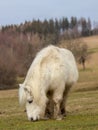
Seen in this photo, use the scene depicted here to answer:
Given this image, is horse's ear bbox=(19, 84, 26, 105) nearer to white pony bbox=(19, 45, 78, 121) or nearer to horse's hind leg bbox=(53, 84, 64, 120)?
white pony bbox=(19, 45, 78, 121)

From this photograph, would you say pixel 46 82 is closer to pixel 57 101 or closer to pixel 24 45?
pixel 57 101

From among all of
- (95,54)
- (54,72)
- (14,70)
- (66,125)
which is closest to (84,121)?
(66,125)

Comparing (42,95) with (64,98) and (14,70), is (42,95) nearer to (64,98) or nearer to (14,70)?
(64,98)

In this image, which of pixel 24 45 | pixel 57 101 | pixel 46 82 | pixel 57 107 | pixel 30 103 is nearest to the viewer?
pixel 30 103

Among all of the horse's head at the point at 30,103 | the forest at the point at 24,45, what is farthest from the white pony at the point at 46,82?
the forest at the point at 24,45

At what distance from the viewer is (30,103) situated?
12.8 metres

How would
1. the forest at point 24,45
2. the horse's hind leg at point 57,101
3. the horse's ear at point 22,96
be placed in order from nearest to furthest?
the horse's ear at point 22,96, the horse's hind leg at point 57,101, the forest at point 24,45

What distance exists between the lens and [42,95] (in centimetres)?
1272

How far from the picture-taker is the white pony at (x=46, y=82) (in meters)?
12.7

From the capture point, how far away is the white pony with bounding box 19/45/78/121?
1266 centimetres

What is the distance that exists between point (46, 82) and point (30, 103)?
0.88m

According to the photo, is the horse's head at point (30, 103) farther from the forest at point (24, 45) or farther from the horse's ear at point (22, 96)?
the forest at point (24, 45)

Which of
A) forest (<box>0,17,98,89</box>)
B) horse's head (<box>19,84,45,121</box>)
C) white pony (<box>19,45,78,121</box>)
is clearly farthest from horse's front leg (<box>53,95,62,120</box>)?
forest (<box>0,17,98,89</box>)

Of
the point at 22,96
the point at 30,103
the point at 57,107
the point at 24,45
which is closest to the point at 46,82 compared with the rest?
the point at 30,103
